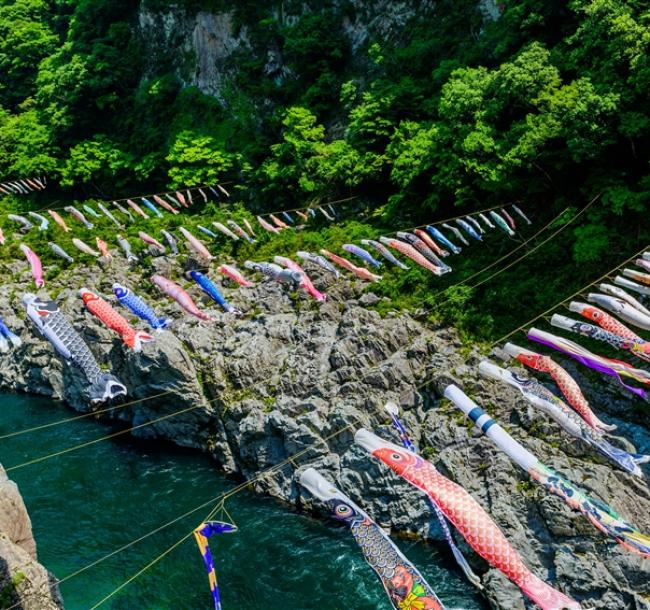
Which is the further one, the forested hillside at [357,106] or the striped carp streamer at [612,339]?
the forested hillside at [357,106]

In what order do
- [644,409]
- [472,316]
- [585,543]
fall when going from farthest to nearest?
1. [472,316]
2. [644,409]
3. [585,543]

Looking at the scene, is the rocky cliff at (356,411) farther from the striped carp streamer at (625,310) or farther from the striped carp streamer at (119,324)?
the striped carp streamer at (119,324)

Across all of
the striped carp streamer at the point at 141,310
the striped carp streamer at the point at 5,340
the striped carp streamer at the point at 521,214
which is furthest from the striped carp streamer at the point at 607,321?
the striped carp streamer at the point at 5,340

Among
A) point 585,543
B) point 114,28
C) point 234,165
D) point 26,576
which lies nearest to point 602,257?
point 585,543

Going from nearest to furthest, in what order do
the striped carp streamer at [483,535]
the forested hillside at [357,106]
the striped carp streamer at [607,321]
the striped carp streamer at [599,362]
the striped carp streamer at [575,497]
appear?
the striped carp streamer at [483,535] → the striped carp streamer at [575,497] → the striped carp streamer at [599,362] → the striped carp streamer at [607,321] → the forested hillside at [357,106]

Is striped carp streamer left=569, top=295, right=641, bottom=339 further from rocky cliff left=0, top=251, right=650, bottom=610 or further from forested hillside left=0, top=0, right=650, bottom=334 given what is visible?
forested hillside left=0, top=0, right=650, bottom=334

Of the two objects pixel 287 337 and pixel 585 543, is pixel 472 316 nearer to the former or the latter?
Answer: pixel 287 337

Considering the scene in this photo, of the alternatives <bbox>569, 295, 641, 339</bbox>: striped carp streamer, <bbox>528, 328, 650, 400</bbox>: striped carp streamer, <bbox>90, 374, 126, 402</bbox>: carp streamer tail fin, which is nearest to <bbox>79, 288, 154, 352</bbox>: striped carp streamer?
<bbox>90, 374, 126, 402</bbox>: carp streamer tail fin

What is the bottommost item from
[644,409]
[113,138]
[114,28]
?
[644,409]
